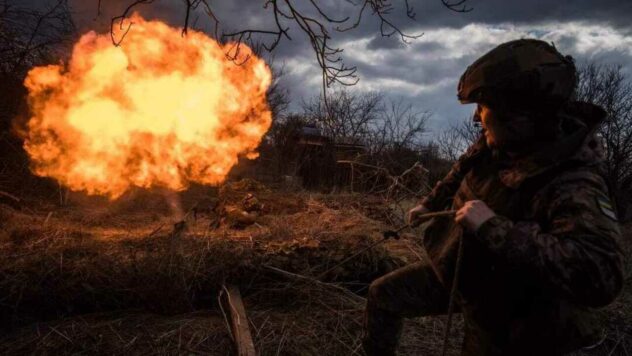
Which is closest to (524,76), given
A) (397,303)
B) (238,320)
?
(397,303)

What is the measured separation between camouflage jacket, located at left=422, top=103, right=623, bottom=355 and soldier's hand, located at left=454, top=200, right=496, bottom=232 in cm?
4

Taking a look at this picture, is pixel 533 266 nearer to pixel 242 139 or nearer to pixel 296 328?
pixel 296 328

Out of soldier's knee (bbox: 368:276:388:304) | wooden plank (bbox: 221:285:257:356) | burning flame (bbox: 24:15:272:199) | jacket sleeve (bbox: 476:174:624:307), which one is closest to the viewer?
jacket sleeve (bbox: 476:174:624:307)

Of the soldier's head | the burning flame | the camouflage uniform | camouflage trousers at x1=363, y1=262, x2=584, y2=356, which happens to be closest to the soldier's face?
the soldier's head

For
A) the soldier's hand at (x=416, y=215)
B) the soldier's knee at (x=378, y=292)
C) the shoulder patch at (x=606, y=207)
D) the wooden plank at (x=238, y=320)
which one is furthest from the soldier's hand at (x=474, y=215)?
the wooden plank at (x=238, y=320)

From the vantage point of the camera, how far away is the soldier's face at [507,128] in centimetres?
246

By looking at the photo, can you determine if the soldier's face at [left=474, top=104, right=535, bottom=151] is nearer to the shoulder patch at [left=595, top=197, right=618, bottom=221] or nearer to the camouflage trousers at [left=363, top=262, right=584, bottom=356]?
the shoulder patch at [left=595, top=197, right=618, bottom=221]

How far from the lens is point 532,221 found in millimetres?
2230

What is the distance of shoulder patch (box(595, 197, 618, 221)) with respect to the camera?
2.10 metres

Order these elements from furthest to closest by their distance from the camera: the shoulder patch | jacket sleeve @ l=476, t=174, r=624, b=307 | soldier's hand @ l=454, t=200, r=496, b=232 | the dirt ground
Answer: the dirt ground
soldier's hand @ l=454, t=200, r=496, b=232
the shoulder patch
jacket sleeve @ l=476, t=174, r=624, b=307

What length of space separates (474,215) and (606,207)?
604mm

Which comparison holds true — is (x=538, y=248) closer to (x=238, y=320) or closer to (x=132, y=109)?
(x=238, y=320)

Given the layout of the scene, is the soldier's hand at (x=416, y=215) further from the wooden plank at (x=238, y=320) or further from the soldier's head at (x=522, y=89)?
the wooden plank at (x=238, y=320)

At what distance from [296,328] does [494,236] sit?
3.00 m
